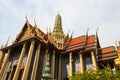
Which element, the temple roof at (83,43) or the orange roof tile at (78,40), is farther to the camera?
the orange roof tile at (78,40)

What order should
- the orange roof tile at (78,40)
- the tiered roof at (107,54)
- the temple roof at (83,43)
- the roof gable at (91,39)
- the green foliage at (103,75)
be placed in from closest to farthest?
the green foliage at (103,75), the tiered roof at (107,54), the temple roof at (83,43), the roof gable at (91,39), the orange roof tile at (78,40)

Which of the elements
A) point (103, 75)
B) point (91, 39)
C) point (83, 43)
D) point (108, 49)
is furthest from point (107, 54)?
point (103, 75)

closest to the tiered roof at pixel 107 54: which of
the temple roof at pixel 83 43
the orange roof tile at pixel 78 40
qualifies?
the temple roof at pixel 83 43

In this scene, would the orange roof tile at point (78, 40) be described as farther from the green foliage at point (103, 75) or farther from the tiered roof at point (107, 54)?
the green foliage at point (103, 75)

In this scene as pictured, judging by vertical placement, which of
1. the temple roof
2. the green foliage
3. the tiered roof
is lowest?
the green foliage

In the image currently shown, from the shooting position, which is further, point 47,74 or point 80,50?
point 80,50

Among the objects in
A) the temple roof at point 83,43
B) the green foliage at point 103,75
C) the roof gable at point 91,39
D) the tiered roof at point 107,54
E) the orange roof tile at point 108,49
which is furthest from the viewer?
the roof gable at point 91,39

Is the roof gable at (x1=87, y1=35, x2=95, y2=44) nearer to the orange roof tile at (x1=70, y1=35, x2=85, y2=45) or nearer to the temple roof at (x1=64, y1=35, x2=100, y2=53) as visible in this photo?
the temple roof at (x1=64, y1=35, x2=100, y2=53)

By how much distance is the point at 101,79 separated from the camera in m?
8.59

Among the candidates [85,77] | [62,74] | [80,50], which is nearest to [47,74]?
[62,74]

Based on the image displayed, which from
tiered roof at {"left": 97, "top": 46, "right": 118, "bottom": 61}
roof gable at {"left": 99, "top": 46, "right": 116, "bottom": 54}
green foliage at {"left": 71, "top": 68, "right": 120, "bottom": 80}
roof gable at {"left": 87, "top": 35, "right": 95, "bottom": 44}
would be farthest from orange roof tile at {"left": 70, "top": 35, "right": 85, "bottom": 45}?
green foliage at {"left": 71, "top": 68, "right": 120, "bottom": 80}

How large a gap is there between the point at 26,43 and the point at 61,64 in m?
4.87

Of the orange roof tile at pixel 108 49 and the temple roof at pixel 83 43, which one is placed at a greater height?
the temple roof at pixel 83 43

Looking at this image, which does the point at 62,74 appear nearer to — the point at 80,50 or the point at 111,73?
the point at 80,50
